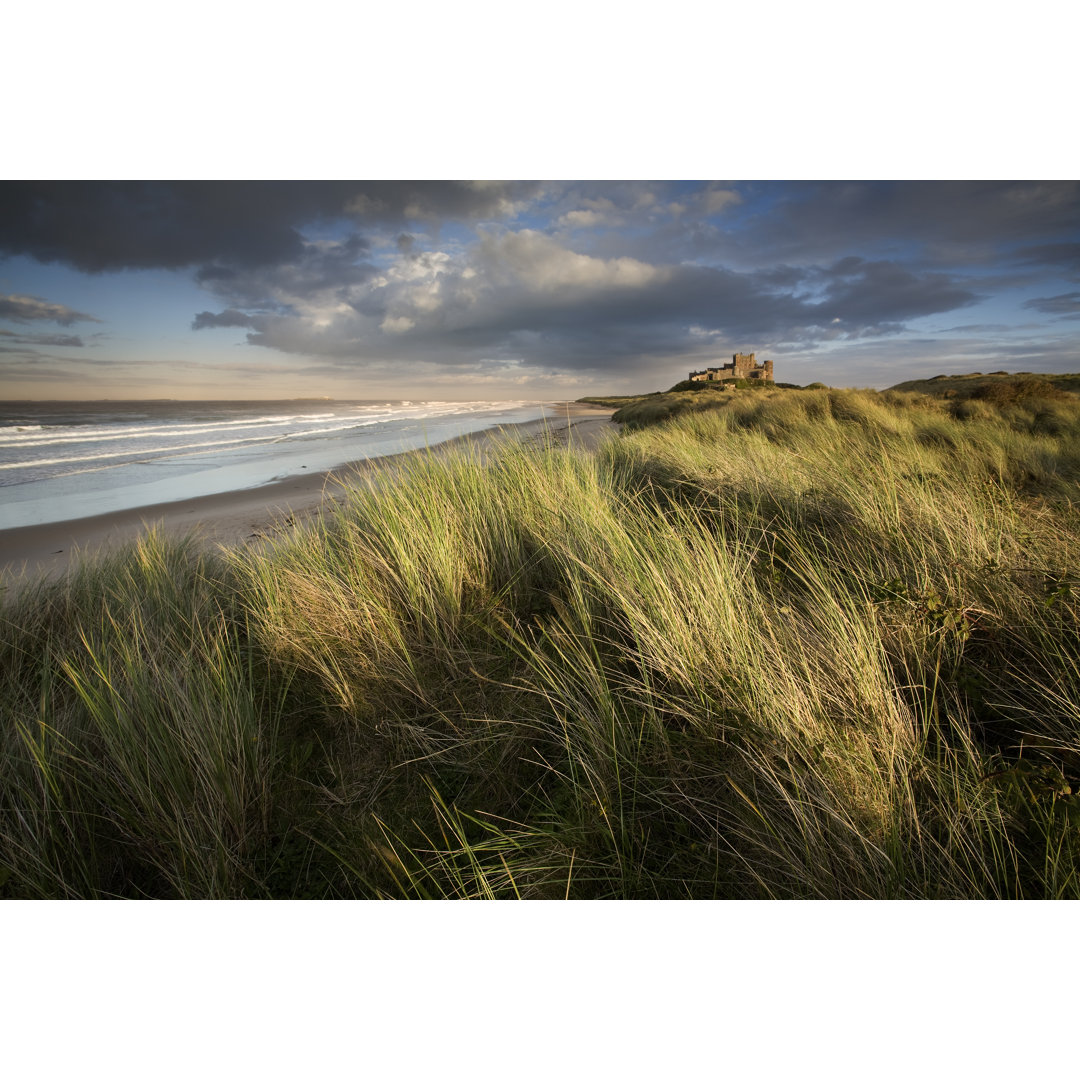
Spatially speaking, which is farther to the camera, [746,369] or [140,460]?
[746,369]

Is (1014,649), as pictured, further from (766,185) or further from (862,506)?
(766,185)

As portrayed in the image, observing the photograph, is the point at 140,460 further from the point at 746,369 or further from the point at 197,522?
the point at 746,369

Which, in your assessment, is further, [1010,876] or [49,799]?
[49,799]

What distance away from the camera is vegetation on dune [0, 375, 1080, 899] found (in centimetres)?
116

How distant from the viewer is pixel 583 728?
4.49 feet

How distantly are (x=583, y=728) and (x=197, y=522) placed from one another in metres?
5.89

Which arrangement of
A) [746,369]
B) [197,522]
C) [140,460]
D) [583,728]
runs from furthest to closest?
[746,369]
[140,460]
[197,522]
[583,728]

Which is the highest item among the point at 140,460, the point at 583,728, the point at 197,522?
the point at 140,460

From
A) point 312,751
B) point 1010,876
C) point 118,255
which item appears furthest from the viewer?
point 118,255

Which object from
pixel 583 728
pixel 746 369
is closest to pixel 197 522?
pixel 583 728

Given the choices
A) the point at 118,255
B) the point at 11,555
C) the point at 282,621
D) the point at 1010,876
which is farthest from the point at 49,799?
the point at 118,255

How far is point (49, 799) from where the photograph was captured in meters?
1.42

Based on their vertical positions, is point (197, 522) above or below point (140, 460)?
below

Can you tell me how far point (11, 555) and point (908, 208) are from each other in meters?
9.38
